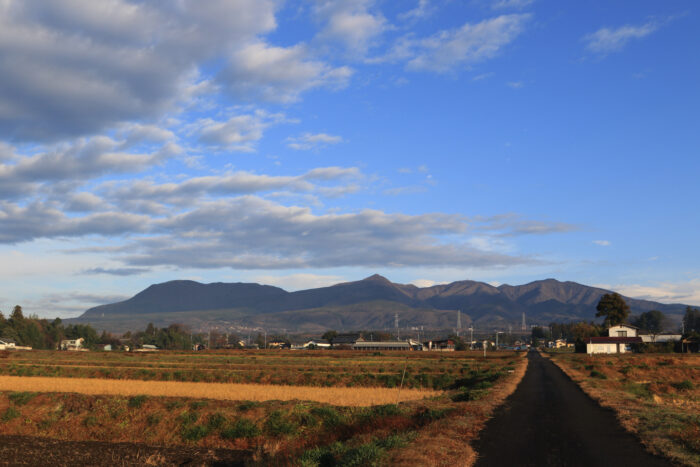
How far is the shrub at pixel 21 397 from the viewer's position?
36.3 m

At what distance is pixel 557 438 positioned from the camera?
19438 millimetres

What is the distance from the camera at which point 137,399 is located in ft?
111

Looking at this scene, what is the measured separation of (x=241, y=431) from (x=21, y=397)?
59.2ft

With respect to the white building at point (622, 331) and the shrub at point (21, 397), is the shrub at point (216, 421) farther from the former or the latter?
the white building at point (622, 331)

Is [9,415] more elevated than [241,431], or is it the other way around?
[241,431]

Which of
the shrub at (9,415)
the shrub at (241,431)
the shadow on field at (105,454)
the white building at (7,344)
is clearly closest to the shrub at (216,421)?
the shrub at (241,431)

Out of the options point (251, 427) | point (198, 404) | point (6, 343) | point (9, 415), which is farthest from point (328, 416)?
point (6, 343)

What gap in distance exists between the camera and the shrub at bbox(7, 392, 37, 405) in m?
36.3

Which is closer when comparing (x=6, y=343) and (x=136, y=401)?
(x=136, y=401)

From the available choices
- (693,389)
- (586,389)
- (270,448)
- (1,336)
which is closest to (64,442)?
(270,448)

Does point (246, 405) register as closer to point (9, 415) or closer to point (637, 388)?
point (9, 415)

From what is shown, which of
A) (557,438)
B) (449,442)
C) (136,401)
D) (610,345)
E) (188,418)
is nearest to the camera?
(449,442)

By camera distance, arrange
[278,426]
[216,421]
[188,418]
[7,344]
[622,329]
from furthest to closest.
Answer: [7,344]
[622,329]
[188,418]
[216,421]
[278,426]

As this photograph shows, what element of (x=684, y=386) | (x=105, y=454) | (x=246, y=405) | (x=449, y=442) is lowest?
(x=105, y=454)
